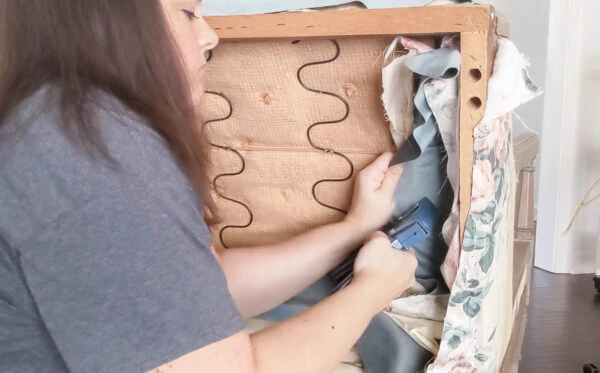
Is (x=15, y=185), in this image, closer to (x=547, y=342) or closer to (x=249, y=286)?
(x=249, y=286)

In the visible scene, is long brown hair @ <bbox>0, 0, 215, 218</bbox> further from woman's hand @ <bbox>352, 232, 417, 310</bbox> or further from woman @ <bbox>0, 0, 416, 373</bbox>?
woman's hand @ <bbox>352, 232, 417, 310</bbox>

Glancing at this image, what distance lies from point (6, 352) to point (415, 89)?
481mm

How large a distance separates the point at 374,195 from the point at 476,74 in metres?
0.22

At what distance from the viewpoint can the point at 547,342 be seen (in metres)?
1.56

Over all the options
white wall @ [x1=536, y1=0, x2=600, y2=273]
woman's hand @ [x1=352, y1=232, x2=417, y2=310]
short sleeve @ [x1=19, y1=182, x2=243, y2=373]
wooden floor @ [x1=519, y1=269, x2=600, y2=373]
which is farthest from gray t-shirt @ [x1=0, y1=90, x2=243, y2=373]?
white wall @ [x1=536, y1=0, x2=600, y2=273]

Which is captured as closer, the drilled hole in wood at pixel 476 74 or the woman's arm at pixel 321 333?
the woman's arm at pixel 321 333

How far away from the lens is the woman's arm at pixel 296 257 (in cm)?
80

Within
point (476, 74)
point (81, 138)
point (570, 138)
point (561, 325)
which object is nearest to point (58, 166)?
point (81, 138)

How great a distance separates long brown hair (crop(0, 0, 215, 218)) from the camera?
0.48m

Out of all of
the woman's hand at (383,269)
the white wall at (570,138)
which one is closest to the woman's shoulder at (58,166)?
the woman's hand at (383,269)

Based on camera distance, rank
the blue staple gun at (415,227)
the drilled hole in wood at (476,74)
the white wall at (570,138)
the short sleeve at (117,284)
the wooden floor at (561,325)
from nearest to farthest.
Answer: the short sleeve at (117,284) → the drilled hole in wood at (476,74) → the blue staple gun at (415,227) → the wooden floor at (561,325) → the white wall at (570,138)

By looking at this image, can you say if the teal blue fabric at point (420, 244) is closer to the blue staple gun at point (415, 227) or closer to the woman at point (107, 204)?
the blue staple gun at point (415, 227)

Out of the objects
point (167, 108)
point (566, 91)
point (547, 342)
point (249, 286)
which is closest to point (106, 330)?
point (167, 108)

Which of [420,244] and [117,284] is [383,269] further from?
[117,284]
